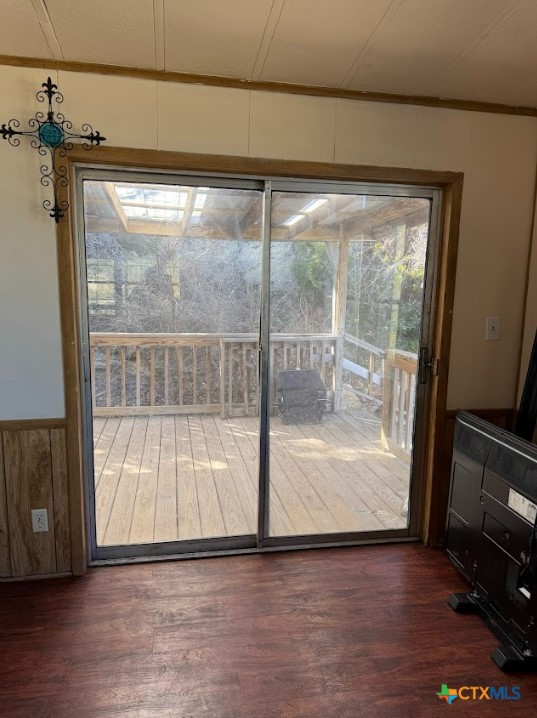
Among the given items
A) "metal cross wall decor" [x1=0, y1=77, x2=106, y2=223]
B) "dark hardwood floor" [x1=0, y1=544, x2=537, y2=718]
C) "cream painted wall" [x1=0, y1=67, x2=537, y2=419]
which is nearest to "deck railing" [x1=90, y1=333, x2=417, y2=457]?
"cream painted wall" [x1=0, y1=67, x2=537, y2=419]

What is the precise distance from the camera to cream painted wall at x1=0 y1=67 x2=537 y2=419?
1.97m

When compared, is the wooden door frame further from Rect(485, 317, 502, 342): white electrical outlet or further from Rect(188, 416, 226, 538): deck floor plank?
Rect(188, 416, 226, 538): deck floor plank

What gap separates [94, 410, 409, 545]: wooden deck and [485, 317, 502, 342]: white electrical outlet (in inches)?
30.7

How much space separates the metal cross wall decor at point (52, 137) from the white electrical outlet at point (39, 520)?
4.58 ft

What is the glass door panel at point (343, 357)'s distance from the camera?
234cm

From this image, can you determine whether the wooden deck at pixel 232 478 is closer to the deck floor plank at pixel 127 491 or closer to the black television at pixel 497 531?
the deck floor plank at pixel 127 491

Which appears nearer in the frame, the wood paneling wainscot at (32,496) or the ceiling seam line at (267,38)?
the ceiling seam line at (267,38)

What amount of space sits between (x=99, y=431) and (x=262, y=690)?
4.58 feet

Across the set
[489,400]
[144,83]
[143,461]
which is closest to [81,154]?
[144,83]

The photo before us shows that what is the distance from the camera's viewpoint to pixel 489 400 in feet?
8.31

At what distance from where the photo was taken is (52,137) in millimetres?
1911

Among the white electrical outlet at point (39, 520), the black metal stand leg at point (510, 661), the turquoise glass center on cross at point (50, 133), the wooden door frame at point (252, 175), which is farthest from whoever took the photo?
the white electrical outlet at point (39, 520)

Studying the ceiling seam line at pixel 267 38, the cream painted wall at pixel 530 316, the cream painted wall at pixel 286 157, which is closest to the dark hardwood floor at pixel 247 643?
the cream painted wall at pixel 286 157

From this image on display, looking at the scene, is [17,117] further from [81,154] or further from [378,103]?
[378,103]
